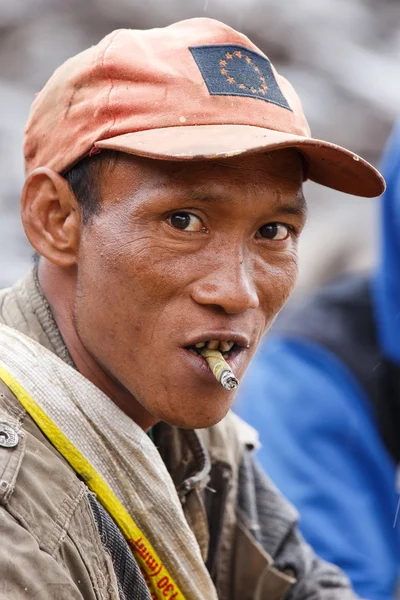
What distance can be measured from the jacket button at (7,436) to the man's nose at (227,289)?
1.53 ft

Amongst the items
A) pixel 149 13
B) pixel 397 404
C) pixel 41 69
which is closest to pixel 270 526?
pixel 397 404

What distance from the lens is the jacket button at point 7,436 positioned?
6.26 feet

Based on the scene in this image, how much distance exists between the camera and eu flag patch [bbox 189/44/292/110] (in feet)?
7.19

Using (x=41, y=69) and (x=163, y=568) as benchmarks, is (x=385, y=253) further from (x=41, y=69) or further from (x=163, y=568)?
(x=41, y=69)

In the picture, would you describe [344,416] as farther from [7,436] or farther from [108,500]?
[7,436]

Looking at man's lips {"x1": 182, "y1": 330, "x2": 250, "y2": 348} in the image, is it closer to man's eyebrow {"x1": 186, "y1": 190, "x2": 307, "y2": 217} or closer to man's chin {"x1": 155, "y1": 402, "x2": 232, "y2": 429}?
man's chin {"x1": 155, "y1": 402, "x2": 232, "y2": 429}

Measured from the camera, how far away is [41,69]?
7.76 metres

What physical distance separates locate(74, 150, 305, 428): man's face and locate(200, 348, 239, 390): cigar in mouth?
0.03 meters

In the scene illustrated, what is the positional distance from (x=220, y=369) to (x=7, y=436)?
1.47 feet

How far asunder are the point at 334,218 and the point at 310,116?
1.48 metres

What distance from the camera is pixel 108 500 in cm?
208

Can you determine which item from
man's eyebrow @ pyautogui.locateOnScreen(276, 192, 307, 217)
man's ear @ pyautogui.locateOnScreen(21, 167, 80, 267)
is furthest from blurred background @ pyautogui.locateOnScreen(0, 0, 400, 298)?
man's eyebrow @ pyautogui.locateOnScreen(276, 192, 307, 217)

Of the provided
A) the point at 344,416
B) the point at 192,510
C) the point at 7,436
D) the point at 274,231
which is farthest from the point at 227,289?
the point at 344,416

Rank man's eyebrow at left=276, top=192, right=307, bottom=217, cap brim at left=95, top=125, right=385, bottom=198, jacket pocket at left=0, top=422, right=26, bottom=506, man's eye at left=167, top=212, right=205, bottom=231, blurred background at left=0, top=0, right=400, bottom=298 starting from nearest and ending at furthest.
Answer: jacket pocket at left=0, top=422, right=26, bottom=506
cap brim at left=95, top=125, right=385, bottom=198
man's eye at left=167, top=212, right=205, bottom=231
man's eyebrow at left=276, top=192, right=307, bottom=217
blurred background at left=0, top=0, right=400, bottom=298
